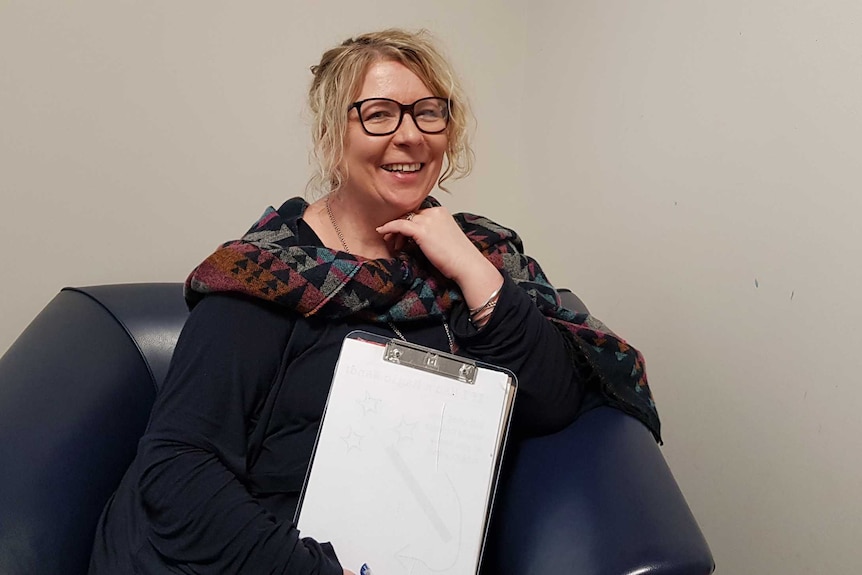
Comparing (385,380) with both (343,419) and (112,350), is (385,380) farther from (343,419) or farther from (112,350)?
(112,350)

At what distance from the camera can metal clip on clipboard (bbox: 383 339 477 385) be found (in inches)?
38.0

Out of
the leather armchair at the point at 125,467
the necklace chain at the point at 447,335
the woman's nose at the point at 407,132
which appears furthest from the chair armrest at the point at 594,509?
the woman's nose at the point at 407,132

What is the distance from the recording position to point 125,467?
41.9 inches

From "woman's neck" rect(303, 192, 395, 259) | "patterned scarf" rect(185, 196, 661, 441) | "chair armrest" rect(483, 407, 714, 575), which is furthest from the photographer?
"woman's neck" rect(303, 192, 395, 259)

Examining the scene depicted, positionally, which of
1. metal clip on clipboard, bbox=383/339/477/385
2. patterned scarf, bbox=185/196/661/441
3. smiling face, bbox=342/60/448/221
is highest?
smiling face, bbox=342/60/448/221

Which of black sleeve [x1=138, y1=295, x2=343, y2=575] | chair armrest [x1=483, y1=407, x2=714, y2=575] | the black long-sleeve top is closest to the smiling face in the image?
the black long-sleeve top

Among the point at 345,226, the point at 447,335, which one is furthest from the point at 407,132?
the point at 447,335

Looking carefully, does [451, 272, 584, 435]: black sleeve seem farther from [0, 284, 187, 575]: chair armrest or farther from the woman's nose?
[0, 284, 187, 575]: chair armrest

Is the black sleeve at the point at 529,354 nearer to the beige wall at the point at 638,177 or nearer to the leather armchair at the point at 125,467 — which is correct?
the leather armchair at the point at 125,467

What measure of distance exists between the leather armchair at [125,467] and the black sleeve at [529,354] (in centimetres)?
4

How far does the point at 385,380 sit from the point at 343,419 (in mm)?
77

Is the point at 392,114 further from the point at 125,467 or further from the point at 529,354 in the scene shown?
the point at 125,467

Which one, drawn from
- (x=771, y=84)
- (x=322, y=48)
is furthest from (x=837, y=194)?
(x=322, y=48)

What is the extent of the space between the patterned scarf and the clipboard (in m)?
0.07
